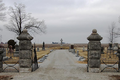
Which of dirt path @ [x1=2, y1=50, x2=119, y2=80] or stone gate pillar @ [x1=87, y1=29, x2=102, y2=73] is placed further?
stone gate pillar @ [x1=87, y1=29, x2=102, y2=73]

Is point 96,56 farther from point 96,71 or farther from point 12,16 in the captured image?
point 12,16

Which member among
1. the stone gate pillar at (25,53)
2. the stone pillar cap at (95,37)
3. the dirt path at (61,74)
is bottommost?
the dirt path at (61,74)

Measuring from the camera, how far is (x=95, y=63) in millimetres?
9602

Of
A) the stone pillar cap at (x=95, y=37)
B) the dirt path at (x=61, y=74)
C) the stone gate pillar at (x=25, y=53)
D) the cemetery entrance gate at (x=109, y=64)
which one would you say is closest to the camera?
the dirt path at (x=61, y=74)

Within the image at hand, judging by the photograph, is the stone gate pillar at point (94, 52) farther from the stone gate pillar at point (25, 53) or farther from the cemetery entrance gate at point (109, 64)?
the stone gate pillar at point (25, 53)

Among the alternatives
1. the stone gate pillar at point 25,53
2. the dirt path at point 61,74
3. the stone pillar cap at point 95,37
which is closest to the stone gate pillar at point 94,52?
the stone pillar cap at point 95,37

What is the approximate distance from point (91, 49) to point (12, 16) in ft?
77.3

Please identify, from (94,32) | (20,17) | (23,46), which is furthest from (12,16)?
(94,32)

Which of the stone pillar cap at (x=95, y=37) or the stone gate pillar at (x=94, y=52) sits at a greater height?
the stone pillar cap at (x=95, y=37)

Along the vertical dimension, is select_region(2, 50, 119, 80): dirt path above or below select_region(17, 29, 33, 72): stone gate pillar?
below

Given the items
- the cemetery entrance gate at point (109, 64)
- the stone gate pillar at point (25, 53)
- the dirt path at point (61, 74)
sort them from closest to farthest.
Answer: the dirt path at point (61, 74) → the stone gate pillar at point (25, 53) → the cemetery entrance gate at point (109, 64)

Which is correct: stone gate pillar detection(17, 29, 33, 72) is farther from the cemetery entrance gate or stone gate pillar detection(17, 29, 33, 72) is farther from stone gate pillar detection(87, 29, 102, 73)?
the cemetery entrance gate

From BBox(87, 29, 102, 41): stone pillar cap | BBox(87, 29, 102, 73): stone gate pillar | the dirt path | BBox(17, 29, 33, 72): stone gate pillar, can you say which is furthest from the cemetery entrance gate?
BBox(17, 29, 33, 72): stone gate pillar

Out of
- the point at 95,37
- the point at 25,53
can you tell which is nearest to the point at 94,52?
the point at 95,37
